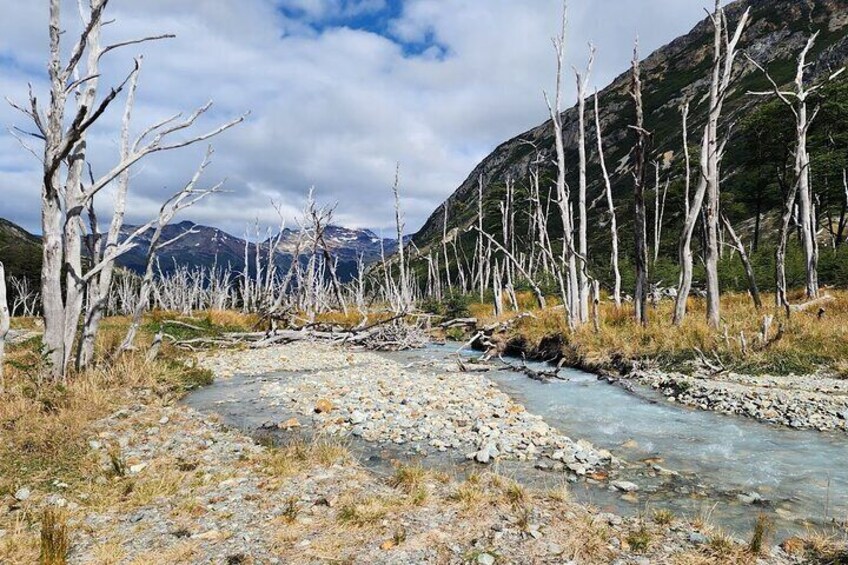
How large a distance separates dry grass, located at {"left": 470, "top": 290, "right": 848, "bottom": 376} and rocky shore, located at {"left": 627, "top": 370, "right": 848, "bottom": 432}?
881 mm

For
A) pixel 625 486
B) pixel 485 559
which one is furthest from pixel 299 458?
pixel 625 486

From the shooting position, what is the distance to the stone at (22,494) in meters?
5.20

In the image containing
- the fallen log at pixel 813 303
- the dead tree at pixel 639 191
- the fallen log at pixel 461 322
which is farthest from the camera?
the fallen log at pixel 461 322

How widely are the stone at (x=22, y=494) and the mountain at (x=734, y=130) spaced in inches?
622

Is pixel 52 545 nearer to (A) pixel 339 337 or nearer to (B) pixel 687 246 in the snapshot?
(B) pixel 687 246

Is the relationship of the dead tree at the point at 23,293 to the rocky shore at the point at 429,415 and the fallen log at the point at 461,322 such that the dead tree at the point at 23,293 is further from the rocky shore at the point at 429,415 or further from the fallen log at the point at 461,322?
the rocky shore at the point at 429,415

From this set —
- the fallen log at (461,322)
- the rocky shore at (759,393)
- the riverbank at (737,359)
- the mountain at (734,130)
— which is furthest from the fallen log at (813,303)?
the fallen log at (461,322)

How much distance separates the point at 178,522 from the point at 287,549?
1294mm

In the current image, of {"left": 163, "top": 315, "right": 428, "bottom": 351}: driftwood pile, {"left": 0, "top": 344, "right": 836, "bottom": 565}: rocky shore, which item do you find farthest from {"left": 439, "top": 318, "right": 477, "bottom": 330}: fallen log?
{"left": 0, "top": 344, "right": 836, "bottom": 565}: rocky shore

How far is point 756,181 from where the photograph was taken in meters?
42.2

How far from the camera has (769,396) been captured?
1011 cm

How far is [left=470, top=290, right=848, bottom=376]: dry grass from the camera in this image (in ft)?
40.4

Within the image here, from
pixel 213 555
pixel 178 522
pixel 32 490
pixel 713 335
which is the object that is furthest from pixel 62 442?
pixel 713 335

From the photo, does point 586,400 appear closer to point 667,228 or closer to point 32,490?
point 32,490
